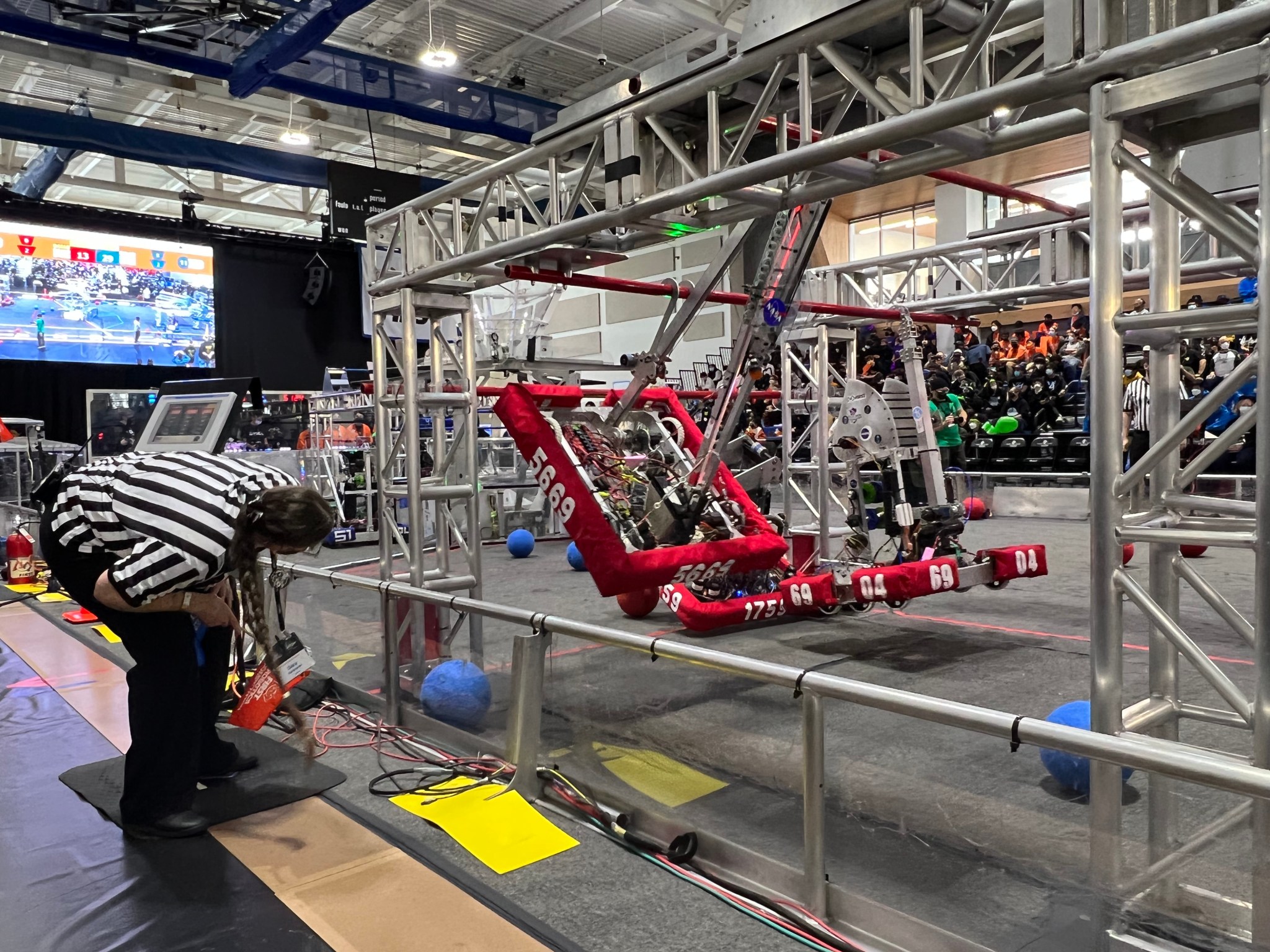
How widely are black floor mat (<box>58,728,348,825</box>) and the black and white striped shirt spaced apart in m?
1.01

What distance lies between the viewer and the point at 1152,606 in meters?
2.40

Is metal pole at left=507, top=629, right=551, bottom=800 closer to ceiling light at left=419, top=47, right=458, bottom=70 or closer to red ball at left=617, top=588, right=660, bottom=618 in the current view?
red ball at left=617, top=588, right=660, bottom=618

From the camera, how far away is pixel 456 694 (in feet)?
13.5

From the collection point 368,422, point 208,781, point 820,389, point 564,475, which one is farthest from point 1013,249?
point 368,422

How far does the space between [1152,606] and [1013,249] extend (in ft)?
22.1

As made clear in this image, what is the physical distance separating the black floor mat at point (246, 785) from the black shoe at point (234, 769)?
2 cm

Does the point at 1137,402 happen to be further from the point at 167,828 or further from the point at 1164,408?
the point at 167,828

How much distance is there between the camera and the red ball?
7062 mm

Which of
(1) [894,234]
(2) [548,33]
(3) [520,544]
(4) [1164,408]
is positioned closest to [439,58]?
(2) [548,33]

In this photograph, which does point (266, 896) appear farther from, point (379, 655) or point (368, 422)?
point (368, 422)

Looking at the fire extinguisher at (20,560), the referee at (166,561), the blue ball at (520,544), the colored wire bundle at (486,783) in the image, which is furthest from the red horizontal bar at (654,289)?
the fire extinguisher at (20,560)

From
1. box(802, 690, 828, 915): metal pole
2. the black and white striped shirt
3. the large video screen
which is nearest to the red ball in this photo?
the black and white striped shirt

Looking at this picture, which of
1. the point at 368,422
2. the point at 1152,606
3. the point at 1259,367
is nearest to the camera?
the point at 1259,367

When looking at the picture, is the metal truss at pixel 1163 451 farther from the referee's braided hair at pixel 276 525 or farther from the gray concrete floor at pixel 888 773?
the referee's braided hair at pixel 276 525
